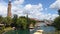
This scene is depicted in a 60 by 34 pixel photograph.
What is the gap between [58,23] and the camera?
20750 mm

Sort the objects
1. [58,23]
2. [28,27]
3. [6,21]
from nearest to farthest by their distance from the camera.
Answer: [58,23]
[6,21]
[28,27]

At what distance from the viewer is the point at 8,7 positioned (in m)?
41.5

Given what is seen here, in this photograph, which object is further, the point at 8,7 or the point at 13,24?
the point at 8,7

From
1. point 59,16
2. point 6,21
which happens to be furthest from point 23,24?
point 59,16

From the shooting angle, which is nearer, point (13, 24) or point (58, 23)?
point (58, 23)

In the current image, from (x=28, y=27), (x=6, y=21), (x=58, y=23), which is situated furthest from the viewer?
(x=28, y=27)

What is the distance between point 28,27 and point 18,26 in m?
2.87

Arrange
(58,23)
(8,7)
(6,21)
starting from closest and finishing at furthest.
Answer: (58,23) → (6,21) → (8,7)

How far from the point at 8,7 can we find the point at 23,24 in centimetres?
1346

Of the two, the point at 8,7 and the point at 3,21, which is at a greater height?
the point at 8,7

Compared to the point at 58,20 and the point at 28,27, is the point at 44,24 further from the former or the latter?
the point at 58,20

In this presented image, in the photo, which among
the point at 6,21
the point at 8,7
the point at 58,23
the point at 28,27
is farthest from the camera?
the point at 8,7

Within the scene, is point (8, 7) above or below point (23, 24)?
above

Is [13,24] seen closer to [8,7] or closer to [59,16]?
[59,16]
